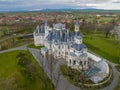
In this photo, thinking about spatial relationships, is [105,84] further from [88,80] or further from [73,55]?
[73,55]

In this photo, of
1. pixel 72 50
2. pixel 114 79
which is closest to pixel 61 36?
pixel 72 50

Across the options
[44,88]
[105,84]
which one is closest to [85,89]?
[105,84]

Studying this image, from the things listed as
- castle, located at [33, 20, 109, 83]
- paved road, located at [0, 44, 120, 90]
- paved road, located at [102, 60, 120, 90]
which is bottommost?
paved road, located at [102, 60, 120, 90]

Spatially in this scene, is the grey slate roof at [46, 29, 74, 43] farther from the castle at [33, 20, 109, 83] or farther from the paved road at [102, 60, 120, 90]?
the paved road at [102, 60, 120, 90]

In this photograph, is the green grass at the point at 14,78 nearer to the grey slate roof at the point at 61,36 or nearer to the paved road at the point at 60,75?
the paved road at the point at 60,75

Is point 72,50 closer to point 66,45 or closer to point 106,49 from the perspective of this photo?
point 66,45

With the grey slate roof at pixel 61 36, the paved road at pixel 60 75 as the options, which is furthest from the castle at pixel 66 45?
the paved road at pixel 60 75

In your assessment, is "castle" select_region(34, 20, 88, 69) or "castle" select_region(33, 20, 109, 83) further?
"castle" select_region(34, 20, 88, 69)

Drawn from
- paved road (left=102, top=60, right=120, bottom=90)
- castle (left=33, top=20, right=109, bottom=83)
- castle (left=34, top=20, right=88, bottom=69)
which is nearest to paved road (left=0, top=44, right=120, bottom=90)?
paved road (left=102, top=60, right=120, bottom=90)

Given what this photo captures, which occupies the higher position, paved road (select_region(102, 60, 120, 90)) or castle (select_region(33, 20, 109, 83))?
castle (select_region(33, 20, 109, 83))
